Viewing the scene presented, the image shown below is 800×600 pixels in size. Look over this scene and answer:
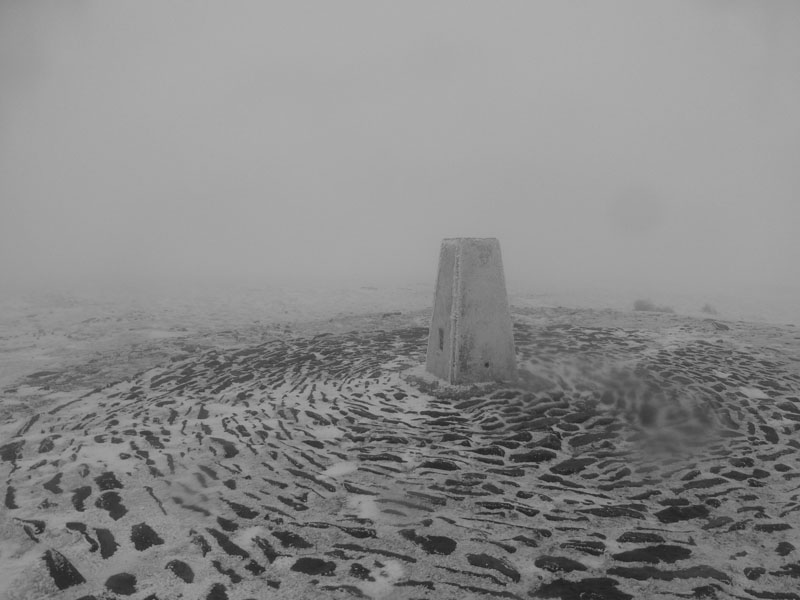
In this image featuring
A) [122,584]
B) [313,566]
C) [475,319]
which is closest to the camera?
[122,584]

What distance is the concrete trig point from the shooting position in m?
7.78

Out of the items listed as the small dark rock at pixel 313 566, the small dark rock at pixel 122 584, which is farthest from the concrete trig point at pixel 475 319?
the small dark rock at pixel 122 584

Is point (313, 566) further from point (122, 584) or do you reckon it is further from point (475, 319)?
point (475, 319)

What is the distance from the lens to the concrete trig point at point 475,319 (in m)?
7.78

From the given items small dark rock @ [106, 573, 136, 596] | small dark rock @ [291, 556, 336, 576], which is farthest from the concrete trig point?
small dark rock @ [106, 573, 136, 596]

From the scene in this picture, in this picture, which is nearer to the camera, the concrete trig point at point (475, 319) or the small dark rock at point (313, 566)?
the small dark rock at point (313, 566)

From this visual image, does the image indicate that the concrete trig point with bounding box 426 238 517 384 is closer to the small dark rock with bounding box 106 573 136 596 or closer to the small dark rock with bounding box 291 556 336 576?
the small dark rock with bounding box 291 556 336 576

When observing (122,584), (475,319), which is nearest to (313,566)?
(122,584)

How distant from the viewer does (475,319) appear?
7.85 m

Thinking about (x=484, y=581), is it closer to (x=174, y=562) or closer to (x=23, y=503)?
(x=174, y=562)

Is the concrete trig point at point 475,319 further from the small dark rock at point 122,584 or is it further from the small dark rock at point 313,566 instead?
the small dark rock at point 122,584

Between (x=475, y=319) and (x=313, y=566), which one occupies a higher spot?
(x=475, y=319)

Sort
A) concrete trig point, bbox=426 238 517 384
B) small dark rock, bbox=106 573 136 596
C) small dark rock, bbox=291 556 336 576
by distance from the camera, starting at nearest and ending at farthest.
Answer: small dark rock, bbox=106 573 136 596 → small dark rock, bbox=291 556 336 576 → concrete trig point, bbox=426 238 517 384

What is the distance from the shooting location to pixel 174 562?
3.61 metres
